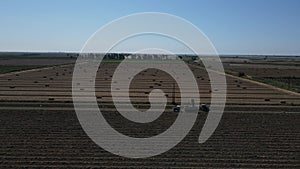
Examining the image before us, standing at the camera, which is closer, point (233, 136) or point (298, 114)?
point (233, 136)

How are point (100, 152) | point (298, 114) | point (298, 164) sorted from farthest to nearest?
1. point (298, 114)
2. point (100, 152)
3. point (298, 164)

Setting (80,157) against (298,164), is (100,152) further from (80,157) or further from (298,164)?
(298,164)

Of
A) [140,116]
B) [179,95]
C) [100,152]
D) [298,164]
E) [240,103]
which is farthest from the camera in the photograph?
[179,95]

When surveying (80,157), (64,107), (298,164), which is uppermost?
(64,107)

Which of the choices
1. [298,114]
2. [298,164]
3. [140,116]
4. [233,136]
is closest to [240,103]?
[298,114]

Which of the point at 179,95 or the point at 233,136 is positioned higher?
the point at 179,95

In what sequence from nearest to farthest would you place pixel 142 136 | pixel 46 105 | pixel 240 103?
pixel 142 136 → pixel 46 105 → pixel 240 103

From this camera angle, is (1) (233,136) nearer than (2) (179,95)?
Yes

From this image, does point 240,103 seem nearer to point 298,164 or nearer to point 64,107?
point 64,107

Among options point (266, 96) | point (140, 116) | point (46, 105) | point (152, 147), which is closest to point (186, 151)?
point (152, 147)
